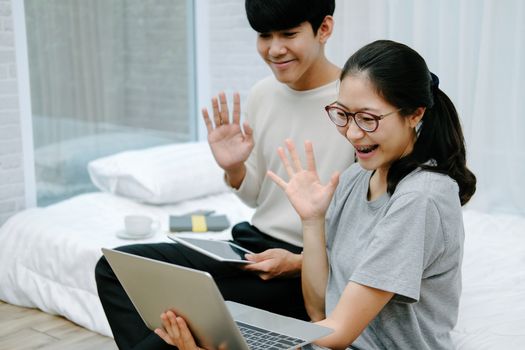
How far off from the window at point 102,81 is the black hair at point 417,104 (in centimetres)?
219

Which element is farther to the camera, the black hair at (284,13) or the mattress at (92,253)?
the mattress at (92,253)

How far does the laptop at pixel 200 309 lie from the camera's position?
1.17 metres

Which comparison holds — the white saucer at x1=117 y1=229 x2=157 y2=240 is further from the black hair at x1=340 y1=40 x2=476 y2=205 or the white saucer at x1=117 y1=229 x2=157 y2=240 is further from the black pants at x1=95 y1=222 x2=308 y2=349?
the black hair at x1=340 y1=40 x2=476 y2=205

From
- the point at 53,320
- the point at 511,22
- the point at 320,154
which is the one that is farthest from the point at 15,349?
the point at 511,22

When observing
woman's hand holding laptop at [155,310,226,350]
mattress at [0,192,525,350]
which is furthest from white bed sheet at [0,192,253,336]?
woman's hand holding laptop at [155,310,226,350]

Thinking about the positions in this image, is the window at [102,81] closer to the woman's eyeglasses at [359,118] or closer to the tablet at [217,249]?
the tablet at [217,249]

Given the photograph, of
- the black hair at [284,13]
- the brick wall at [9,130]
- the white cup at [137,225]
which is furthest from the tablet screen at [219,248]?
the brick wall at [9,130]

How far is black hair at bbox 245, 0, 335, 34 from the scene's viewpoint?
1.72 metres

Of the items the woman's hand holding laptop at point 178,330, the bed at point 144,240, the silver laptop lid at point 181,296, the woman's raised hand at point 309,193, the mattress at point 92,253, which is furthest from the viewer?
the mattress at point 92,253

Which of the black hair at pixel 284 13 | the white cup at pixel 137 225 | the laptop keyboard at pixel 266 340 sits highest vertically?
the black hair at pixel 284 13

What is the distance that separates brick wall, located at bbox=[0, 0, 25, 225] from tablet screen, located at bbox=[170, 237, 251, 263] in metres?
1.57

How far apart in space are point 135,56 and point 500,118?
1905 mm

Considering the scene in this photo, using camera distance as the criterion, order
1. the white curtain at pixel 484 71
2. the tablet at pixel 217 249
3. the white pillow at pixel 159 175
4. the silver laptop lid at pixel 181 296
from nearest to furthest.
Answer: the silver laptop lid at pixel 181 296 → the tablet at pixel 217 249 → the white curtain at pixel 484 71 → the white pillow at pixel 159 175

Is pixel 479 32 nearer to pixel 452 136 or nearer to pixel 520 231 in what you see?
pixel 520 231
